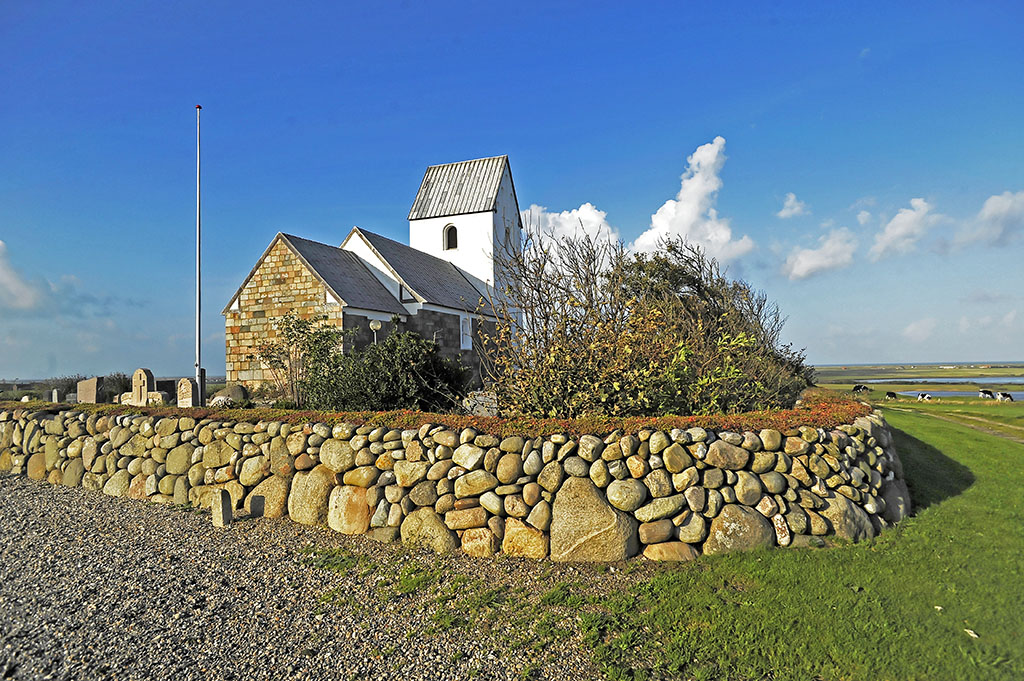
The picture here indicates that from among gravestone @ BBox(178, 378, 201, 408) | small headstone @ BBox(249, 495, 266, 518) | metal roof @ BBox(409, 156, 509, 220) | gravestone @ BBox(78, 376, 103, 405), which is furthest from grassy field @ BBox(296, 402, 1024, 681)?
metal roof @ BBox(409, 156, 509, 220)

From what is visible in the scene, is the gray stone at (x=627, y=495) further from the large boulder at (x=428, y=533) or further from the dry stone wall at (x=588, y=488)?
the large boulder at (x=428, y=533)

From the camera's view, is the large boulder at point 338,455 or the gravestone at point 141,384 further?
the gravestone at point 141,384

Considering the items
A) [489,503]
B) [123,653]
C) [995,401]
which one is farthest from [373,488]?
[995,401]

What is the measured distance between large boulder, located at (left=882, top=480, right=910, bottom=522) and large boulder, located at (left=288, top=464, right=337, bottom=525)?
5.86 m

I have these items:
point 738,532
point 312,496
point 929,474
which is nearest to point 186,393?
point 312,496

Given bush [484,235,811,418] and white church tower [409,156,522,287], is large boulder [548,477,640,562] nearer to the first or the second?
bush [484,235,811,418]

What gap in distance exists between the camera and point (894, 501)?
5953 mm

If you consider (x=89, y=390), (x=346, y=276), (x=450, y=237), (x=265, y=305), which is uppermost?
(x=450, y=237)

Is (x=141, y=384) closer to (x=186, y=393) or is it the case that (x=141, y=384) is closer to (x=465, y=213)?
(x=186, y=393)

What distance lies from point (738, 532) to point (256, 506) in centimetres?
511

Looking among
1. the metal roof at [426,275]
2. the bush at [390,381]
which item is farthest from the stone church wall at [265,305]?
the bush at [390,381]

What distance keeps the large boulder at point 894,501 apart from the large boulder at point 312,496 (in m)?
5.86

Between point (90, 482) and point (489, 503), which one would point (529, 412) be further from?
point (90, 482)

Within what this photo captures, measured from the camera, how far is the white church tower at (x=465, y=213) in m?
26.5
